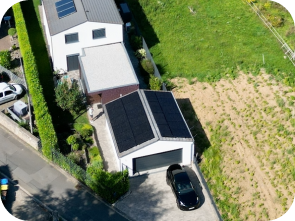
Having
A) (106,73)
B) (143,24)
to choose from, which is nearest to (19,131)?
(106,73)

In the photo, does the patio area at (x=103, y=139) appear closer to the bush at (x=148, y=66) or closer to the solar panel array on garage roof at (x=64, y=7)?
the bush at (x=148, y=66)

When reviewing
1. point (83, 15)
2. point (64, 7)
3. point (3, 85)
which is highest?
point (64, 7)

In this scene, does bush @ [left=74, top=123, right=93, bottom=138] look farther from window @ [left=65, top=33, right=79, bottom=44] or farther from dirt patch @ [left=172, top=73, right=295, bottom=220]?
dirt patch @ [left=172, top=73, right=295, bottom=220]

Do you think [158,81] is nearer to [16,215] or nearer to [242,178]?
[242,178]

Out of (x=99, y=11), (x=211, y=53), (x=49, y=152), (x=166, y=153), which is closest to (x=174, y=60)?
(x=211, y=53)

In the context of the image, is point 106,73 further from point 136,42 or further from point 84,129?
point 136,42

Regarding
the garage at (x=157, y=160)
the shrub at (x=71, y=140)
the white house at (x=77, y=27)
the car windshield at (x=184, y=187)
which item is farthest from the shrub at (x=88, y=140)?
the white house at (x=77, y=27)
